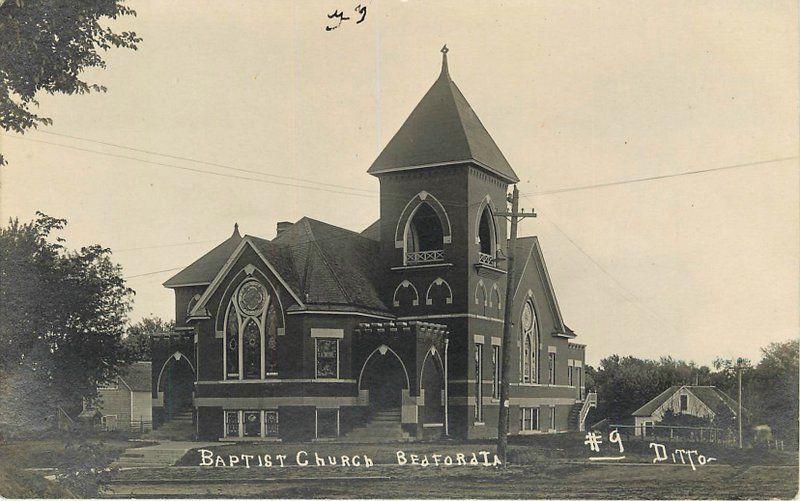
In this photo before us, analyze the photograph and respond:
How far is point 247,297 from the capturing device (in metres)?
31.0

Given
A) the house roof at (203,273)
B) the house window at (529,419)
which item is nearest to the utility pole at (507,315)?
the house window at (529,419)

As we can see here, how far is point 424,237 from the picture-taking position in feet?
112

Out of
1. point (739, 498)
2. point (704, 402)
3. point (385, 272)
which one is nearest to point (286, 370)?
point (385, 272)

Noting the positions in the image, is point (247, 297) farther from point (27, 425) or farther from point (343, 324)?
point (27, 425)

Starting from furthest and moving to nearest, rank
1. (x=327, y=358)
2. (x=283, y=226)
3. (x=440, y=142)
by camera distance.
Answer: (x=283, y=226) < (x=440, y=142) < (x=327, y=358)

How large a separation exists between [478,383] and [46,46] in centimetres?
1839

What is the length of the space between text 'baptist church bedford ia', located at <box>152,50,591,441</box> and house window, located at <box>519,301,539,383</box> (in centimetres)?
5

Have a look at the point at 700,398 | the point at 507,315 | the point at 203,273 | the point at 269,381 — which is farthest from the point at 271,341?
the point at 700,398

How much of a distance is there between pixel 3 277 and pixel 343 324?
459 inches

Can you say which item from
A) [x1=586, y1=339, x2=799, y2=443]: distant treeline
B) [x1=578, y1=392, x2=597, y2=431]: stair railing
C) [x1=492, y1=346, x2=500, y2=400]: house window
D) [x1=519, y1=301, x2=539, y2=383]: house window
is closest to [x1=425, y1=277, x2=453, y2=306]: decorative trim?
[x1=492, y1=346, x2=500, y2=400]: house window

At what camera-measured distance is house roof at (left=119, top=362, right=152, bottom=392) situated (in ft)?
137

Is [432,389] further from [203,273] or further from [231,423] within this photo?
[203,273]

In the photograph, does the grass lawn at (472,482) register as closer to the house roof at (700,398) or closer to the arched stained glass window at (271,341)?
the house roof at (700,398)

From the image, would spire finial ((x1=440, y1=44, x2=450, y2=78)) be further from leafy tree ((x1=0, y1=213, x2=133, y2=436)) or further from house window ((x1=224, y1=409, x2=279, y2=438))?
house window ((x1=224, y1=409, x2=279, y2=438))
